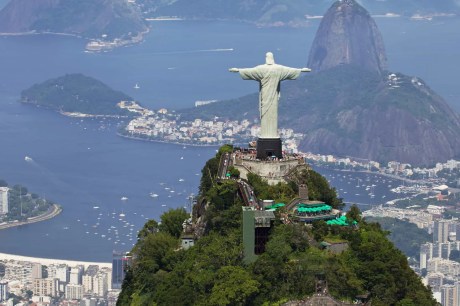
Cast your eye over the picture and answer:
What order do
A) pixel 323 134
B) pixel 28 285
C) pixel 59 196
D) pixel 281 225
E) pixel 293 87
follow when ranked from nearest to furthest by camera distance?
pixel 281 225 < pixel 28 285 < pixel 59 196 < pixel 323 134 < pixel 293 87

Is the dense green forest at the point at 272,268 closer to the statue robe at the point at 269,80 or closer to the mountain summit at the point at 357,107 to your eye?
the statue robe at the point at 269,80

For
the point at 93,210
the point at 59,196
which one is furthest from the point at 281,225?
the point at 59,196

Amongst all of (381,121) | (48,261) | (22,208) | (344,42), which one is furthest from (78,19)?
(48,261)

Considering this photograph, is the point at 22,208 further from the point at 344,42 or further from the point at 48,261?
the point at 344,42

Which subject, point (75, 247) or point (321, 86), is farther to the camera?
point (321, 86)

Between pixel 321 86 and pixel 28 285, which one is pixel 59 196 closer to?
pixel 28 285
